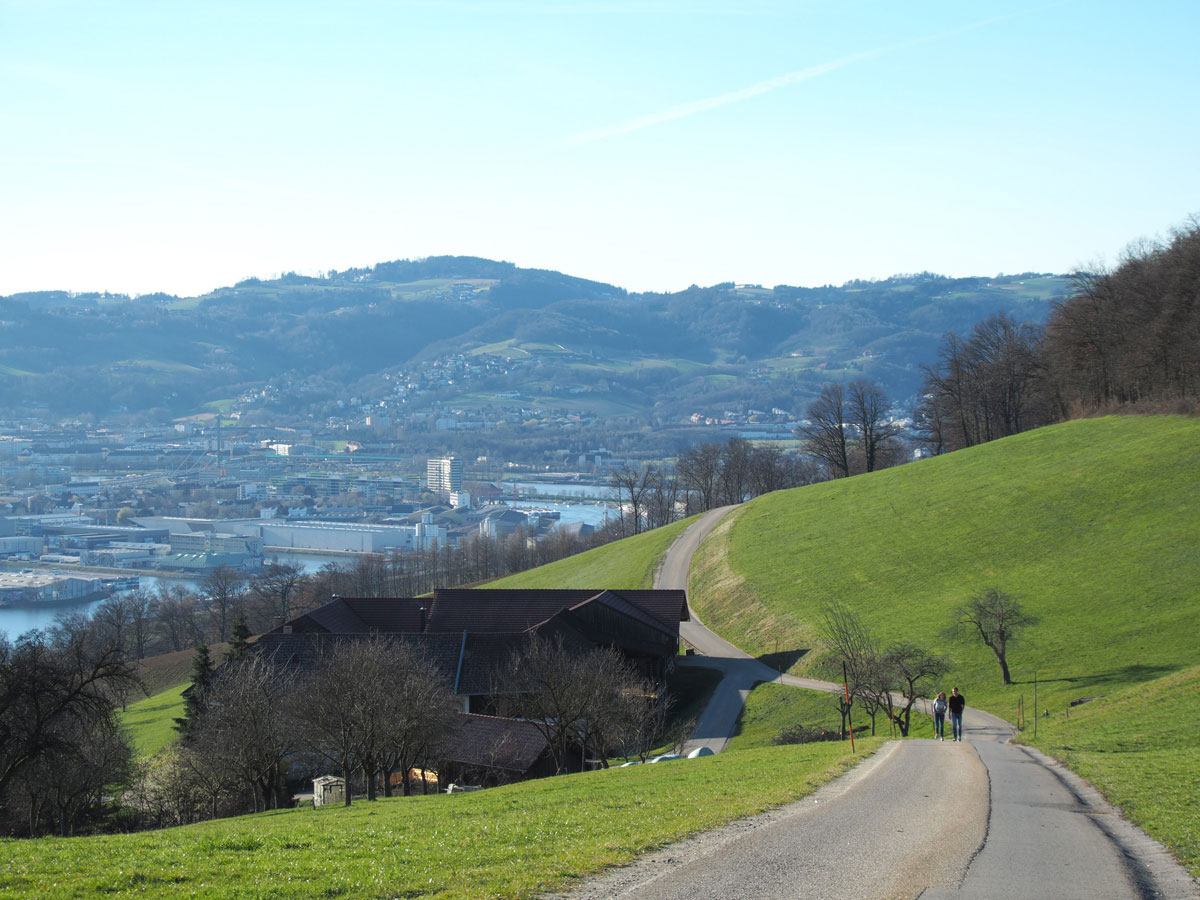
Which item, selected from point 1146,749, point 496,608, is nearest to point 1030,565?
point 1146,749

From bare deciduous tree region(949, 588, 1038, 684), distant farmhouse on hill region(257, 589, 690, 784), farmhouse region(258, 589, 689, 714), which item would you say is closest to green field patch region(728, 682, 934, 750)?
bare deciduous tree region(949, 588, 1038, 684)

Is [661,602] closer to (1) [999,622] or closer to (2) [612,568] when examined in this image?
(2) [612,568]

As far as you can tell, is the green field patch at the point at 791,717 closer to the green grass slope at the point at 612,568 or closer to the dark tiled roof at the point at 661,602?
the dark tiled roof at the point at 661,602

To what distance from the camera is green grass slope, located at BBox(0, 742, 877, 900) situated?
34.9 feet

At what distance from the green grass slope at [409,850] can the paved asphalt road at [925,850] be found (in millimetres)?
798

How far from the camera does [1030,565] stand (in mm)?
50719

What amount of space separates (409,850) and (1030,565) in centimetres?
4544

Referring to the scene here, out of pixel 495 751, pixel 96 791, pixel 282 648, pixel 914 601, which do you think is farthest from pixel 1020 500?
pixel 96 791

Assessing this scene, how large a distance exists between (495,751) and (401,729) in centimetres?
771

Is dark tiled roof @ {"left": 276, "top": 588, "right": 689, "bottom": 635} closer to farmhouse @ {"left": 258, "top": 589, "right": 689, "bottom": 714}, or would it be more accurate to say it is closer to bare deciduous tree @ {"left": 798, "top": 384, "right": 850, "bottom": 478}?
farmhouse @ {"left": 258, "top": 589, "right": 689, "bottom": 714}

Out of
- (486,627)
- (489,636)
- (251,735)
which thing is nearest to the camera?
(251,735)

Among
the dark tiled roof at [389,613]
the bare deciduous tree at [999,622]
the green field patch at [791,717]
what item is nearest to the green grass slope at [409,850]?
the green field patch at [791,717]

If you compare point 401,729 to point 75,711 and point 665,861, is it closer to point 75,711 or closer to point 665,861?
point 75,711

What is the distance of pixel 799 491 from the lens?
83.2 meters
